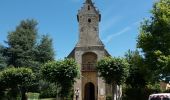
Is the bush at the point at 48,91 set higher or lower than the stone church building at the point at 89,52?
lower

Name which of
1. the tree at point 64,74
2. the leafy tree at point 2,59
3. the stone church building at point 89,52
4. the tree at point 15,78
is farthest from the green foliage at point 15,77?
the leafy tree at point 2,59

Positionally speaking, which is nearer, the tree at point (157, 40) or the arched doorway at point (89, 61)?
the tree at point (157, 40)

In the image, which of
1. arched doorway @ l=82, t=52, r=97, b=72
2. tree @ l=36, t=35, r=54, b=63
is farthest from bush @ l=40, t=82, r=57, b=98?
arched doorway @ l=82, t=52, r=97, b=72

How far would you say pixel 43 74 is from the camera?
49.8 m

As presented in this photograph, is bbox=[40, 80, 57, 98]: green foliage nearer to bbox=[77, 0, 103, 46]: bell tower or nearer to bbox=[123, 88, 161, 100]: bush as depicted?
bbox=[77, 0, 103, 46]: bell tower

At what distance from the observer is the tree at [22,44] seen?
229 feet

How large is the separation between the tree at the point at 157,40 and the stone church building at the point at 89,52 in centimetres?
1979

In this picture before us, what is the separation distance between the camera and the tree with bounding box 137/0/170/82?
37816 mm

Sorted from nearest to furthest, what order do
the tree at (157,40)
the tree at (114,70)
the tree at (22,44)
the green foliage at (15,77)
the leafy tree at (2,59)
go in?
the tree at (157,40), the tree at (114,70), the green foliage at (15,77), the leafy tree at (2,59), the tree at (22,44)

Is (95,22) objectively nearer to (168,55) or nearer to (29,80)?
(29,80)

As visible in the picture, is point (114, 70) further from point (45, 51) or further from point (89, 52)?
point (45, 51)

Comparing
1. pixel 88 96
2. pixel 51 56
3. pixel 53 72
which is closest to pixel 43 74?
pixel 53 72

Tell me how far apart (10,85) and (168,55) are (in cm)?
2454

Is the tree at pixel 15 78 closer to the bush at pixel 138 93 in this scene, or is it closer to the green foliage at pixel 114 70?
the green foliage at pixel 114 70
